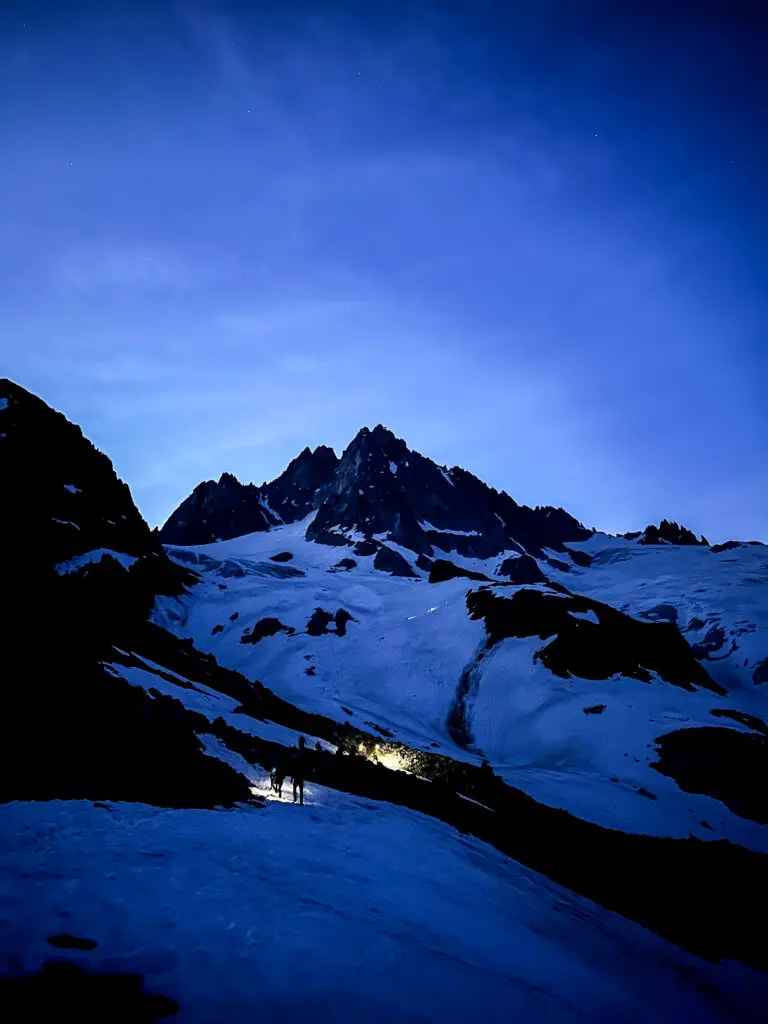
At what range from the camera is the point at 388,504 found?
167 metres

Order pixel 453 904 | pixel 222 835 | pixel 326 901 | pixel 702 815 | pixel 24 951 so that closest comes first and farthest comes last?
pixel 24 951 < pixel 326 901 < pixel 453 904 < pixel 222 835 < pixel 702 815

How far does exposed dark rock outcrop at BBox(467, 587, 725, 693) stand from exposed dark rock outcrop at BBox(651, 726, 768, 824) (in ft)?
34.2

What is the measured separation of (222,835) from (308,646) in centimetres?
5828

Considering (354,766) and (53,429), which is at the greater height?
(53,429)

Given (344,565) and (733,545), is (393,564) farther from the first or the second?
(733,545)

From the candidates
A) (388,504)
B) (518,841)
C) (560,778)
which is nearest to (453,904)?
(518,841)

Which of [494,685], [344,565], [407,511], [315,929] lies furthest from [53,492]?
[407,511]

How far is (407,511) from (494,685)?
386 ft

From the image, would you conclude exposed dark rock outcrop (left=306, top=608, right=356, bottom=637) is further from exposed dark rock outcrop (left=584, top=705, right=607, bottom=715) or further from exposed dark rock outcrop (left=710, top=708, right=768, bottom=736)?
exposed dark rock outcrop (left=710, top=708, right=768, bottom=736)

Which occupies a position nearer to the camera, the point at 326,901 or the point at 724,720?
the point at 326,901

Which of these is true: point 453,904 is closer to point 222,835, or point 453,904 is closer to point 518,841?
point 222,835

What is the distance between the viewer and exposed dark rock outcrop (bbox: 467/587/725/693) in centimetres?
4916

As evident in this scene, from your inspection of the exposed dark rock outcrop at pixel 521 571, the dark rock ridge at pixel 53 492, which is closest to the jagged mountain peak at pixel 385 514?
the exposed dark rock outcrop at pixel 521 571

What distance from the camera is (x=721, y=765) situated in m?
34.8
